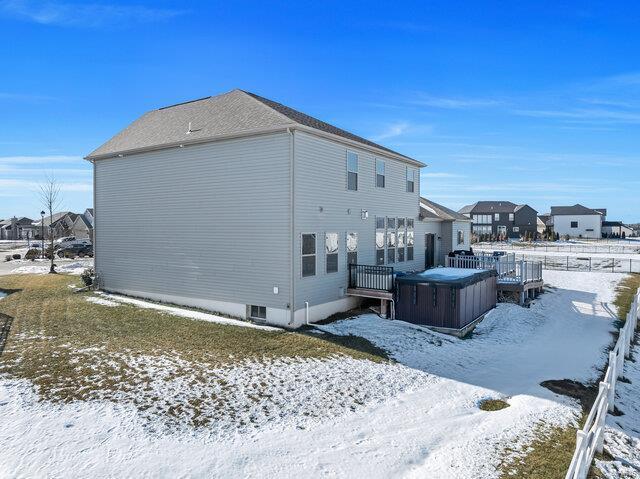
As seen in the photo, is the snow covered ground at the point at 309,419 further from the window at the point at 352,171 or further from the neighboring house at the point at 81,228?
the neighboring house at the point at 81,228

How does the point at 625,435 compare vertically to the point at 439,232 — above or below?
below

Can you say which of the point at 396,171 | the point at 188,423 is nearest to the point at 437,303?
the point at 396,171

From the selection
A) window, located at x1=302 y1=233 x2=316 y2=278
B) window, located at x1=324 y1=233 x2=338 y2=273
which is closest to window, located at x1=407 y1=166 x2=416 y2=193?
window, located at x1=324 y1=233 x2=338 y2=273

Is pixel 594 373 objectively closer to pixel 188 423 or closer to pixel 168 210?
pixel 188 423

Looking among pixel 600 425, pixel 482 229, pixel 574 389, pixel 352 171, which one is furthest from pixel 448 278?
pixel 482 229

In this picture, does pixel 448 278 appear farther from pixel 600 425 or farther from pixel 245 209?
pixel 600 425

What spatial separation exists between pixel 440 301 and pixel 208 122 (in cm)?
1033

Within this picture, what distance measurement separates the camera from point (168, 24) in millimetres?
14547

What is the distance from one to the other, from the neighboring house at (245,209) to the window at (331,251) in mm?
35

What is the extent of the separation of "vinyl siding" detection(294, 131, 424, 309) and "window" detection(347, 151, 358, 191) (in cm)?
19

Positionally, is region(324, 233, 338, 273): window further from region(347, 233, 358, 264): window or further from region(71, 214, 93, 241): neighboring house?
region(71, 214, 93, 241): neighboring house

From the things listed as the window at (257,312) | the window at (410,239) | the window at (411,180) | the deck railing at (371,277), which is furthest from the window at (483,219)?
the window at (257,312)

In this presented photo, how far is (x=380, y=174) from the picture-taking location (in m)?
17.9

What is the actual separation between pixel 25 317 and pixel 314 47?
14680 millimetres
